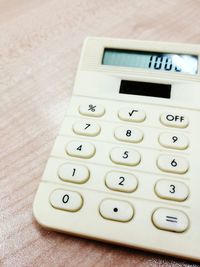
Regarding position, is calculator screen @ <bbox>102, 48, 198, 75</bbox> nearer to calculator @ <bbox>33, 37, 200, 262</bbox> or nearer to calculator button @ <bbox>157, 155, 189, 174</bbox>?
calculator @ <bbox>33, 37, 200, 262</bbox>

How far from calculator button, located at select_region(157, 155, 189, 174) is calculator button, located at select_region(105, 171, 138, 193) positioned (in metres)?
0.03

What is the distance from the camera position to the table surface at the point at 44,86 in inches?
9.5

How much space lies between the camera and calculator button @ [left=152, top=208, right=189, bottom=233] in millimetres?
231

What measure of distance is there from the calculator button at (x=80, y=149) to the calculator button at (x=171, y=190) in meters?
0.07

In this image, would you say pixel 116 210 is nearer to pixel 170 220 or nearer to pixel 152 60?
pixel 170 220

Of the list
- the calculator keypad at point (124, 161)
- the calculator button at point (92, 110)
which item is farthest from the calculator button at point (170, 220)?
the calculator button at point (92, 110)

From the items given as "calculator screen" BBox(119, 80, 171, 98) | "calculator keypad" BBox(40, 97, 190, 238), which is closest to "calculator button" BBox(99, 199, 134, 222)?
"calculator keypad" BBox(40, 97, 190, 238)

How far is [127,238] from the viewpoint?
230 millimetres

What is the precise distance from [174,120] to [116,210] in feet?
0.34

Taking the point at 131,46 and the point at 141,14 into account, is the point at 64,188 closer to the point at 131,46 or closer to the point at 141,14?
the point at 131,46

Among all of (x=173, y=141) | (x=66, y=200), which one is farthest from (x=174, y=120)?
(x=66, y=200)

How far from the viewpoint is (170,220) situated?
23cm

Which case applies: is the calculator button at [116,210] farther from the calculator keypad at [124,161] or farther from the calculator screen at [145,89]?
the calculator screen at [145,89]

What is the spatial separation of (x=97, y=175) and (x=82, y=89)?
10cm
